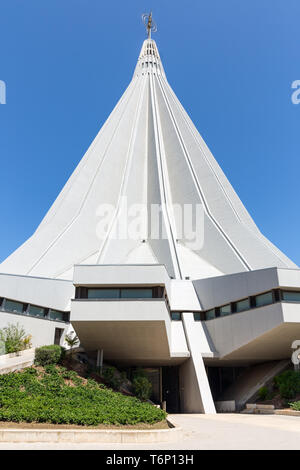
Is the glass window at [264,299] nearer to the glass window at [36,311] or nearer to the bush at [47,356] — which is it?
the bush at [47,356]

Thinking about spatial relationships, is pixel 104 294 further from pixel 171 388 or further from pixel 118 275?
pixel 171 388

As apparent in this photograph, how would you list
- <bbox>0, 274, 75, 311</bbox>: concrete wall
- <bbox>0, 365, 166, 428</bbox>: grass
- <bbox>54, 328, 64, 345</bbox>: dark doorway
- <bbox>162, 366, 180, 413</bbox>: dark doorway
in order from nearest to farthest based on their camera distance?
1. <bbox>0, 365, 166, 428</bbox>: grass
2. <bbox>0, 274, 75, 311</bbox>: concrete wall
3. <bbox>54, 328, 64, 345</bbox>: dark doorway
4. <bbox>162, 366, 180, 413</bbox>: dark doorway

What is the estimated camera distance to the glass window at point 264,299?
16184 mm

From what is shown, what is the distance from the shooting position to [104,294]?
15.2 m

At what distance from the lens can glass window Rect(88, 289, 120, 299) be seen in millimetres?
15114

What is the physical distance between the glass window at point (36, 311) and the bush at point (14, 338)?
100 cm

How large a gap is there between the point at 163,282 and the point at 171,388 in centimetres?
797

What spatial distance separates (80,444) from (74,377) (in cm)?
768

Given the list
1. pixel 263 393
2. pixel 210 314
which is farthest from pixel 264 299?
pixel 263 393

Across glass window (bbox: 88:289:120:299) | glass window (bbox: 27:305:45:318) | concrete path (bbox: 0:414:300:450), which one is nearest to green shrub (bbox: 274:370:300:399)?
concrete path (bbox: 0:414:300:450)

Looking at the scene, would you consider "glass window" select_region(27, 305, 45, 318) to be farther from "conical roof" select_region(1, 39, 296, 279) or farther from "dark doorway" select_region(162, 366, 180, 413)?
"dark doorway" select_region(162, 366, 180, 413)

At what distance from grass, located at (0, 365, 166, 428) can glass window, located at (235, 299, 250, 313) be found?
7759mm
